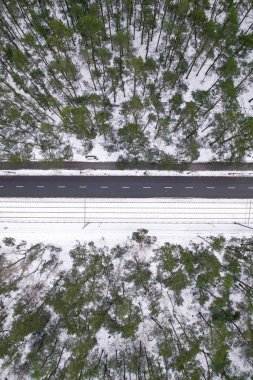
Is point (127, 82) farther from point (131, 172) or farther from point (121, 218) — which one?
point (121, 218)

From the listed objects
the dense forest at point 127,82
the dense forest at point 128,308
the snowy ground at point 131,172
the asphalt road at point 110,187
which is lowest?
the dense forest at point 128,308

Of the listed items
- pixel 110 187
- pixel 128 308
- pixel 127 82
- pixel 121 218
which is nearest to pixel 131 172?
pixel 110 187

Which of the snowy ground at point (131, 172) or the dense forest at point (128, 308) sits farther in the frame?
the snowy ground at point (131, 172)

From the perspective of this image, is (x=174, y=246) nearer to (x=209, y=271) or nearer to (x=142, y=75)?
(x=209, y=271)

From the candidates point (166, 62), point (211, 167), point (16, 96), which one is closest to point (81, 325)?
point (211, 167)

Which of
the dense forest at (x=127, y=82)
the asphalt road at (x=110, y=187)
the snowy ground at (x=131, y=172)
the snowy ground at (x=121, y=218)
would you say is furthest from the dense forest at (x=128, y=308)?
the dense forest at (x=127, y=82)

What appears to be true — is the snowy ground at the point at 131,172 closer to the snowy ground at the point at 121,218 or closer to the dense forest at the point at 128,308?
the snowy ground at the point at 121,218

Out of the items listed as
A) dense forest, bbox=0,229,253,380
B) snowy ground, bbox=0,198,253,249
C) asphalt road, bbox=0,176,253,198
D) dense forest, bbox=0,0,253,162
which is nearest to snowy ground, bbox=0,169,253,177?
asphalt road, bbox=0,176,253,198

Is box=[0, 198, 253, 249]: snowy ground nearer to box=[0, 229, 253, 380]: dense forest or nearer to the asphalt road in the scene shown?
the asphalt road
